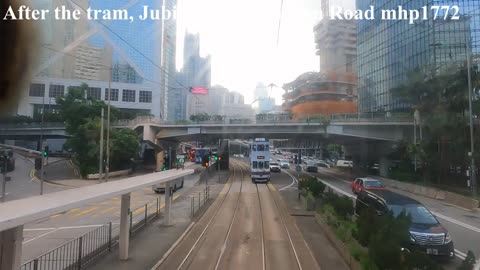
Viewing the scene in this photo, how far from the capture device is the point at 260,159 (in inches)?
1307

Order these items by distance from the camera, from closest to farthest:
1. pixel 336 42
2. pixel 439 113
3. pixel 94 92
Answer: pixel 336 42, pixel 439 113, pixel 94 92

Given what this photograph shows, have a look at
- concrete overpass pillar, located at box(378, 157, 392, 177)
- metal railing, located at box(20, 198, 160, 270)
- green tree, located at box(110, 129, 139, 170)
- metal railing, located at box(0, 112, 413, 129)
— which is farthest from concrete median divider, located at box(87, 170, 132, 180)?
concrete overpass pillar, located at box(378, 157, 392, 177)

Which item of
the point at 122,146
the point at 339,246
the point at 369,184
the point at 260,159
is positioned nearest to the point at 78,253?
the point at 339,246

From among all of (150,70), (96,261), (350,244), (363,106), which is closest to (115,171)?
(150,70)

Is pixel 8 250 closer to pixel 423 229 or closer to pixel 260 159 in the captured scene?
pixel 423 229

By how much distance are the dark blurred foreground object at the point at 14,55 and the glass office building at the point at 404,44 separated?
14.9 meters

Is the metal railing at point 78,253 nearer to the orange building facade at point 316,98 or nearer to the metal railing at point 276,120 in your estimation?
the metal railing at point 276,120

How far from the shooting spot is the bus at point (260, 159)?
32.6 m

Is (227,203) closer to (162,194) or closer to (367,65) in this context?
(162,194)

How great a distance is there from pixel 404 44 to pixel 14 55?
2195 centimetres

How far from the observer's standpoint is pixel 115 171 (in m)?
40.1

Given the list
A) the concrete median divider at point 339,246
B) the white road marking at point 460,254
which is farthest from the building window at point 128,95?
the white road marking at point 460,254

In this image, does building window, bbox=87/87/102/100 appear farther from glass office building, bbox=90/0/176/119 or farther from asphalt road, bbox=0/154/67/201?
glass office building, bbox=90/0/176/119

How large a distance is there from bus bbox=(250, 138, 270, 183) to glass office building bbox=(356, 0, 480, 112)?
34.4ft
